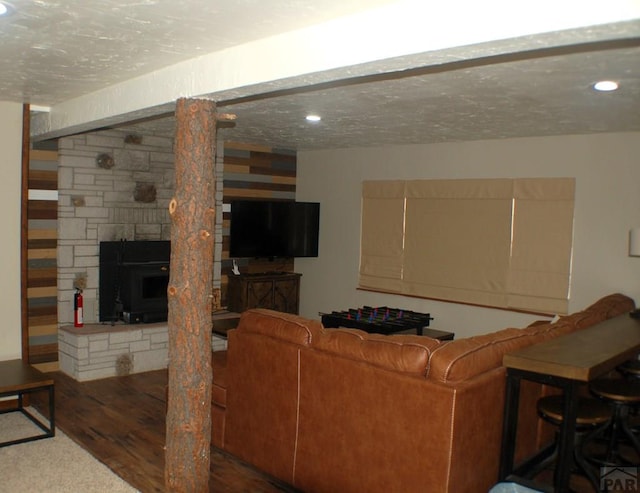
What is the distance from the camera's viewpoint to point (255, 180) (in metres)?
7.55

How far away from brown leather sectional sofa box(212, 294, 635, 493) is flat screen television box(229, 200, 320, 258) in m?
3.39

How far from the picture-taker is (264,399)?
12.0 ft

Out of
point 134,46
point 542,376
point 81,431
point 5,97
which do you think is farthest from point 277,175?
point 542,376

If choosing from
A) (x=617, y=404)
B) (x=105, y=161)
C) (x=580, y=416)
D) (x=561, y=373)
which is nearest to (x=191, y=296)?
(x=561, y=373)

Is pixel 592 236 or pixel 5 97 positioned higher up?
pixel 5 97

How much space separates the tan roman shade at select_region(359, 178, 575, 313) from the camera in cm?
575

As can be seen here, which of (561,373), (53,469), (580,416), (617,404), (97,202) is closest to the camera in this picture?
(561,373)

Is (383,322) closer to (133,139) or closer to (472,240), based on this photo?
(472,240)

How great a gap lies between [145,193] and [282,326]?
339 cm

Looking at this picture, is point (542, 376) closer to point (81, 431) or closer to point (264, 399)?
point (264, 399)

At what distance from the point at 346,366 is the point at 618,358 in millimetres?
1482

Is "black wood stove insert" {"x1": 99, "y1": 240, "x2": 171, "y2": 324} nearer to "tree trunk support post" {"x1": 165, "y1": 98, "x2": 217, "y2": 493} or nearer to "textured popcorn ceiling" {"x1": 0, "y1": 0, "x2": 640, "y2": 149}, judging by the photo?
"textured popcorn ceiling" {"x1": 0, "y1": 0, "x2": 640, "y2": 149}

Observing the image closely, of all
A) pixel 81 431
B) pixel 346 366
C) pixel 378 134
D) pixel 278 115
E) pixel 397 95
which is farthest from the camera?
pixel 378 134

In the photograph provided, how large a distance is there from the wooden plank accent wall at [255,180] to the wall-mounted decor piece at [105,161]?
1490 millimetres
